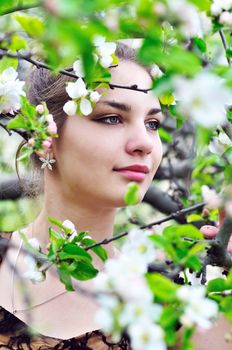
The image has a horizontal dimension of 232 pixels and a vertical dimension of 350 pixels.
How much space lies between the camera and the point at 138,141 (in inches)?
57.6

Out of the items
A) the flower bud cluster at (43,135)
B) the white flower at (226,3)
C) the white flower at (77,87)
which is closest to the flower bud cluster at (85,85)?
the white flower at (77,87)

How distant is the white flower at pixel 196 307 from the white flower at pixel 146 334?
0.06 m

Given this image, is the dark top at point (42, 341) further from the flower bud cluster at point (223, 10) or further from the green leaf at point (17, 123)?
the flower bud cluster at point (223, 10)

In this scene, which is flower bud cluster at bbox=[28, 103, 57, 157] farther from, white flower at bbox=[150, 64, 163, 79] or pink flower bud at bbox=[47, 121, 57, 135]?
white flower at bbox=[150, 64, 163, 79]

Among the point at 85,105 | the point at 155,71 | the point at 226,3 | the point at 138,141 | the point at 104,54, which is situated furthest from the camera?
the point at 155,71

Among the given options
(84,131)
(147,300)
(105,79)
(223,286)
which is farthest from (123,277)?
(84,131)

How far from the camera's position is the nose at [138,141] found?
1.46 m

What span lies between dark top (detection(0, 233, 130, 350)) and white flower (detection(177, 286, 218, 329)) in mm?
988

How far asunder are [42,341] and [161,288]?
1002 millimetres

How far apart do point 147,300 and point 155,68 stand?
3.18ft

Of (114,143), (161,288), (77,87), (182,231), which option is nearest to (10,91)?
(77,87)

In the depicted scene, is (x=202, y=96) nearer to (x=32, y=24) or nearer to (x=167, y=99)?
(x=32, y=24)

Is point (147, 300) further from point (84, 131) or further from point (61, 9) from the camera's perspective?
point (84, 131)

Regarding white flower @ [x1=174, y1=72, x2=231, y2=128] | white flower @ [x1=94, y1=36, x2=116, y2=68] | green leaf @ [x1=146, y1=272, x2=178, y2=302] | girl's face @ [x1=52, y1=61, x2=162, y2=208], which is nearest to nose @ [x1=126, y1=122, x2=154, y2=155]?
girl's face @ [x1=52, y1=61, x2=162, y2=208]
